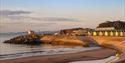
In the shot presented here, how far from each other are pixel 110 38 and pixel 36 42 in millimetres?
19830

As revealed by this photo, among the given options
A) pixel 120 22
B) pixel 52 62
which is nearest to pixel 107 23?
pixel 120 22

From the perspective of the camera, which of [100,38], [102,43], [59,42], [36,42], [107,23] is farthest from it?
[107,23]

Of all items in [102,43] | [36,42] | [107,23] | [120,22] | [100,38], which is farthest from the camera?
[107,23]

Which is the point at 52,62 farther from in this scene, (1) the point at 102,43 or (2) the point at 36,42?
(2) the point at 36,42

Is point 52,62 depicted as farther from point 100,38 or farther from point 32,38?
point 32,38

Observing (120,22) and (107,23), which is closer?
(120,22)

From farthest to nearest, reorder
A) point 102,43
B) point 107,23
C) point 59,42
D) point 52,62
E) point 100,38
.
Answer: point 107,23 < point 59,42 < point 100,38 < point 102,43 < point 52,62

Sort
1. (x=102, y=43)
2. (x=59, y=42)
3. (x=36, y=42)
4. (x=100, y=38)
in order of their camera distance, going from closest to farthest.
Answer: (x=102, y=43) → (x=100, y=38) → (x=59, y=42) → (x=36, y=42)

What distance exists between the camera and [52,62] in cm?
2281

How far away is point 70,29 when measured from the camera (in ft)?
310

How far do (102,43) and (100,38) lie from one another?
3.78 m

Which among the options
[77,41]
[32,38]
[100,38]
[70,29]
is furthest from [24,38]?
[70,29]

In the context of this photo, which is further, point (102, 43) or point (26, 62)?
point (102, 43)

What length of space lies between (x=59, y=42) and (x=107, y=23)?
40.0 metres
